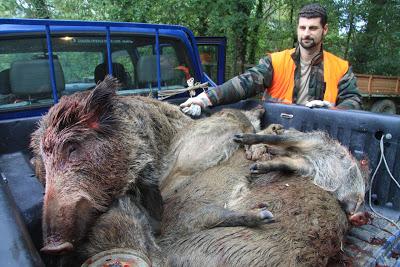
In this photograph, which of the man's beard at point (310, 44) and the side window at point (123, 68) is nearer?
the man's beard at point (310, 44)

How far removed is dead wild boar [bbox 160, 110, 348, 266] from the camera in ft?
7.25

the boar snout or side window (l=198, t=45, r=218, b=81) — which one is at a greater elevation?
side window (l=198, t=45, r=218, b=81)

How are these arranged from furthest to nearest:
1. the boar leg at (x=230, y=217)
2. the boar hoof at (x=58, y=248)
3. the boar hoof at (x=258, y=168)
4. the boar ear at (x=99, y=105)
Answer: the boar hoof at (x=258, y=168), the boar ear at (x=99, y=105), the boar leg at (x=230, y=217), the boar hoof at (x=58, y=248)

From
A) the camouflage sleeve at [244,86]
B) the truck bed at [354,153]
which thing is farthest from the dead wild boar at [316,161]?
the camouflage sleeve at [244,86]

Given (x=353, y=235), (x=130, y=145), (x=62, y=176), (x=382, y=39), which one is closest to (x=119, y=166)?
(x=130, y=145)

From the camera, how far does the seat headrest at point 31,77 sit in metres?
3.67

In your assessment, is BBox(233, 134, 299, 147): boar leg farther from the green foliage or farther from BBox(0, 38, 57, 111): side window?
the green foliage

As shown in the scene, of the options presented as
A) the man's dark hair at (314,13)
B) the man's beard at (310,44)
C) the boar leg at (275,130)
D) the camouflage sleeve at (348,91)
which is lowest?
the boar leg at (275,130)

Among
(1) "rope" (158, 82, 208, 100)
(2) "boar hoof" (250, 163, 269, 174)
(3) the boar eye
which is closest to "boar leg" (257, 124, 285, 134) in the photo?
(2) "boar hoof" (250, 163, 269, 174)

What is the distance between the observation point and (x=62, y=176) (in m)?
2.17

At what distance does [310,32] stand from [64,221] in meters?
3.50

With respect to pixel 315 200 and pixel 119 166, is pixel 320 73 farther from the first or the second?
pixel 119 166

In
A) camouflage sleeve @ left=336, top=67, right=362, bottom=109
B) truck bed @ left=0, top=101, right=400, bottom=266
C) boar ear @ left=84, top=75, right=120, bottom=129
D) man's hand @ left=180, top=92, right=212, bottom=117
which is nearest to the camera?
truck bed @ left=0, top=101, right=400, bottom=266

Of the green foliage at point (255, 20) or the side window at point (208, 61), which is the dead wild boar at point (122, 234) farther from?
the green foliage at point (255, 20)
